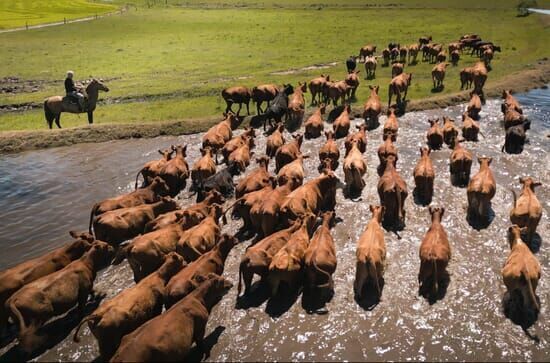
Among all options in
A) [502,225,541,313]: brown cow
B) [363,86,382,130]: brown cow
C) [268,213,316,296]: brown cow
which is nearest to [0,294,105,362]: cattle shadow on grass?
[268,213,316,296]: brown cow

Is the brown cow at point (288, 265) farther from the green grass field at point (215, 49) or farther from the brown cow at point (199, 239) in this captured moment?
the green grass field at point (215, 49)

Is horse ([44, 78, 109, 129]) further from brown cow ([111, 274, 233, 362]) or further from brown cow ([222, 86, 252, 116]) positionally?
brown cow ([111, 274, 233, 362])

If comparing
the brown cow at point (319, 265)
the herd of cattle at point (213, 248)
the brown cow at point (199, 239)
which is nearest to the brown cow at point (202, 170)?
the herd of cattle at point (213, 248)

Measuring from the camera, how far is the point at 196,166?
49.5 feet

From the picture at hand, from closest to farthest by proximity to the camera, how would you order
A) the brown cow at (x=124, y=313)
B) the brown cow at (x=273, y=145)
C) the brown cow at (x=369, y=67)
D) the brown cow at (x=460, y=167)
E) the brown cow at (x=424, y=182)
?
the brown cow at (x=124, y=313) < the brown cow at (x=424, y=182) < the brown cow at (x=460, y=167) < the brown cow at (x=273, y=145) < the brown cow at (x=369, y=67)

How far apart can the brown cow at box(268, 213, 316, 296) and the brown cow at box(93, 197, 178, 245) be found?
4.17m

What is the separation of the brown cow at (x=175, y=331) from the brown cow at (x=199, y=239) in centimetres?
176

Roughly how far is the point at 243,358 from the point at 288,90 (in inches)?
646

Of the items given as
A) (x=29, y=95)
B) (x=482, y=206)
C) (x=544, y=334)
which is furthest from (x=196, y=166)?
(x=29, y=95)

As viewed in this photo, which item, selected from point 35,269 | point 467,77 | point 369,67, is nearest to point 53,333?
point 35,269

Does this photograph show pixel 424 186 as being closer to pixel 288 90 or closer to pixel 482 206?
pixel 482 206

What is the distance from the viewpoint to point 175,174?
14789mm

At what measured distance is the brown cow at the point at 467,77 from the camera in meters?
23.5

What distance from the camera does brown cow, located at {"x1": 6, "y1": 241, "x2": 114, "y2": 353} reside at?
867cm
